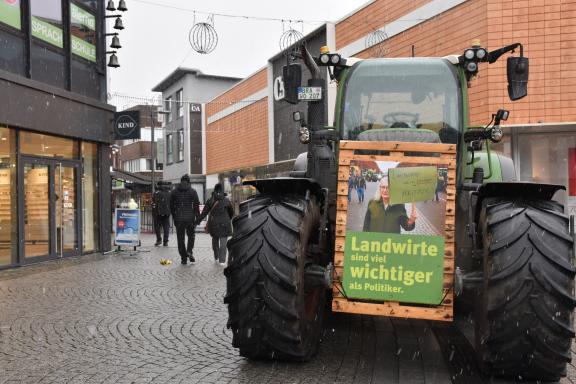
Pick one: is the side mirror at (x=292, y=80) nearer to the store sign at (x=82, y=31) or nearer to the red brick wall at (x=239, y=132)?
the store sign at (x=82, y=31)

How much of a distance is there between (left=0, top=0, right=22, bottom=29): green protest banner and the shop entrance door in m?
2.72

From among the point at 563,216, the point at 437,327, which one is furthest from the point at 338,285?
the point at 437,327

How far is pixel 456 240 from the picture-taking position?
5066mm

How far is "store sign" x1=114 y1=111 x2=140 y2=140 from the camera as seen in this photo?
1577 centimetres

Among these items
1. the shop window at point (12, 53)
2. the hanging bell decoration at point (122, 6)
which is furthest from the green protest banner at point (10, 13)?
the hanging bell decoration at point (122, 6)

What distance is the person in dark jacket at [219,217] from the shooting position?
12.4 metres

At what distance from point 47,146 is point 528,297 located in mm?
11858

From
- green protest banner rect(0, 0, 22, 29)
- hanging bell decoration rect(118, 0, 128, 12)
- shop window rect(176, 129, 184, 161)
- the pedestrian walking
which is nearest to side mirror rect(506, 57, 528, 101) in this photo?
green protest banner rect(0, 0, 22, 29)

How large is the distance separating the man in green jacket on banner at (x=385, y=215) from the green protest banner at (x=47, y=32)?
10.8 meters

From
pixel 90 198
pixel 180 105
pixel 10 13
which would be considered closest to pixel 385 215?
pixel 10 13

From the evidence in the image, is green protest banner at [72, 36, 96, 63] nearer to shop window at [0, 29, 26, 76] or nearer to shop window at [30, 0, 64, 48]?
shop window at [30, 0, 64, 48]

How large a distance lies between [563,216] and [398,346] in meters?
2.01

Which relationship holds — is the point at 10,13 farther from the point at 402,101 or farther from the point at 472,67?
the point at 472,67

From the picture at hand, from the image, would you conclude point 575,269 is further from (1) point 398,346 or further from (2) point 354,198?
(1) point 398,346
